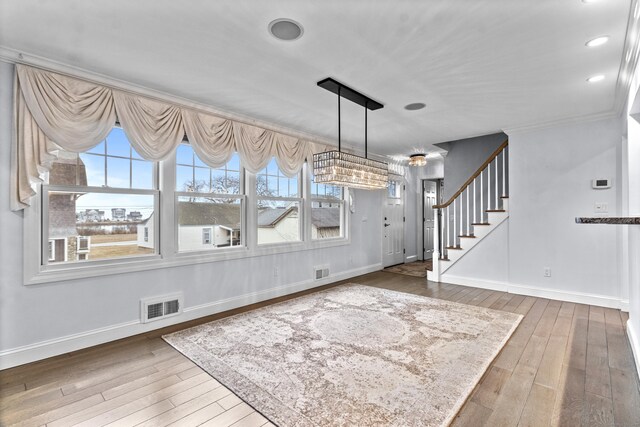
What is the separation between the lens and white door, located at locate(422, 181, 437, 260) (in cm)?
822

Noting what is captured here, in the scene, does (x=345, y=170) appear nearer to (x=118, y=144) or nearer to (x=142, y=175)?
(x=142, y=175)

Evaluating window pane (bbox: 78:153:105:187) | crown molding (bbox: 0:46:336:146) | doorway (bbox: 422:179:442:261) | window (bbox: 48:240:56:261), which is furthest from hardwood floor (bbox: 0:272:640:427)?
doorway (bbox: 422:179:442:261)

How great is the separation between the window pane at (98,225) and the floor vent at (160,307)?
515 millimetres

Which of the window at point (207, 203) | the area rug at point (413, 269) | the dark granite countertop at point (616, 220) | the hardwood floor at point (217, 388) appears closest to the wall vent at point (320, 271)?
the window at point (207, 203)

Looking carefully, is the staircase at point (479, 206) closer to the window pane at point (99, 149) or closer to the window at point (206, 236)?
the window at point (206, 236)

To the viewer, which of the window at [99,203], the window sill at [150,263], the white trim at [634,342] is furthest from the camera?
the window at [99,203]

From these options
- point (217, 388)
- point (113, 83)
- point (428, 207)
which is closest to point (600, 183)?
point (428, 207)

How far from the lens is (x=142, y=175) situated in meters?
3.34

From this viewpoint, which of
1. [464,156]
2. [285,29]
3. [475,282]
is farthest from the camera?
[464,156]

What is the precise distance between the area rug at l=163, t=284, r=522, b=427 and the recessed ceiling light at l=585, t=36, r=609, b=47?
2604 millimetres

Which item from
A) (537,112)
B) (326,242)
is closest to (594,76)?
(537,112)

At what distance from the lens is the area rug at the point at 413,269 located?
6.29 metres

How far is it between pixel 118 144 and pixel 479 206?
18.7ft

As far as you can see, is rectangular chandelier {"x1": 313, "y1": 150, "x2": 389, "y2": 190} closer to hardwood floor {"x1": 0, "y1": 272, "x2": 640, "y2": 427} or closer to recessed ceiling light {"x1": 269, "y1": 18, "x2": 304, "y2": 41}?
recessed ceiling light {"x1": 269, "y1": 18, "x2": 304, "y2": 41}
